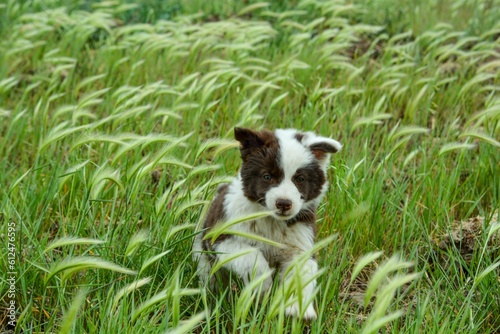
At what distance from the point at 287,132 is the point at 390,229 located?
90 cm

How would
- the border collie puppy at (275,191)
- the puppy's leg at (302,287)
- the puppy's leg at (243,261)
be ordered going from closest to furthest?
the puppy's leg at (302,287) < the puppy's leg at (243,261) < the border collie puppy at (275,191)

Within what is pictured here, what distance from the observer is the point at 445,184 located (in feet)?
16.2

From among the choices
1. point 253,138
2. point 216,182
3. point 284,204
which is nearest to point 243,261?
point 284,204

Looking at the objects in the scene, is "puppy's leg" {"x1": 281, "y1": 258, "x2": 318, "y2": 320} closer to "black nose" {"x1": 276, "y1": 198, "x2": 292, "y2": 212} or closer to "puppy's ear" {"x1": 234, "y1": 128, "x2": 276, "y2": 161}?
"black nose" {"x1": 276, "y1": 198, "x2": 292, "y2": 212}

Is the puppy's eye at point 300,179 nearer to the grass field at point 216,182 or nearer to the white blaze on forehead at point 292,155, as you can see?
the white blaze on forehead at point 292,155

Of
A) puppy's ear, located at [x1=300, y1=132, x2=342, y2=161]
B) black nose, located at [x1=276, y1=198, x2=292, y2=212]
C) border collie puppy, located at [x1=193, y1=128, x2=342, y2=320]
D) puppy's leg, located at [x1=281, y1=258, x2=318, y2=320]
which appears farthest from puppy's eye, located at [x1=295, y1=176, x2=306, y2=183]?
puppy's leg, located at [x1=281, y1=258, x2=318, y2=320]

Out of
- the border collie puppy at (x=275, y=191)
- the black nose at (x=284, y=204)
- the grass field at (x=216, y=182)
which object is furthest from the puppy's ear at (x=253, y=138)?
the black nose at (x=284, y=204)

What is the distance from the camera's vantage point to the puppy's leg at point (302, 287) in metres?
2.65

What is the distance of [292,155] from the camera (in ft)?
13.0

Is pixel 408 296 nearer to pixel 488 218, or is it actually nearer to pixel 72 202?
pixel 488 218

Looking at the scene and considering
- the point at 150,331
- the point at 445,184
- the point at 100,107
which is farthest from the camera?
the point at 100,107

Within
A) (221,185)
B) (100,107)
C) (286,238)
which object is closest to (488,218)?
(286,238)

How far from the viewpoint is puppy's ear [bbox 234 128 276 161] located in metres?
4.03

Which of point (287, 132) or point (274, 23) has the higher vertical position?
point (287, 132)
